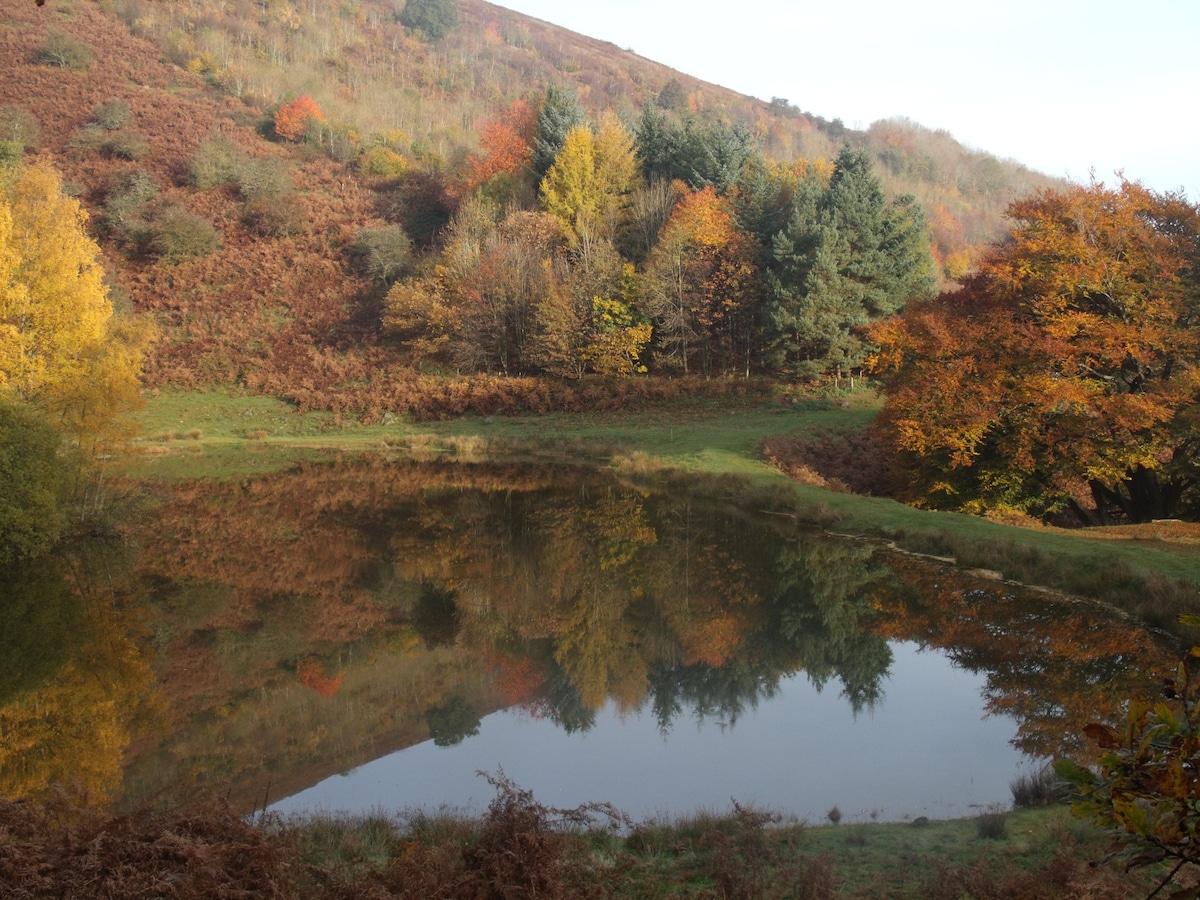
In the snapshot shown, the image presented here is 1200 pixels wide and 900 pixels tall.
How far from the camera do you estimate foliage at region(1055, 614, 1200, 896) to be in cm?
209

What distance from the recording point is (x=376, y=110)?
8875 cm

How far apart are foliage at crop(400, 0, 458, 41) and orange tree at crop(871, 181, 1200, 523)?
12524cm

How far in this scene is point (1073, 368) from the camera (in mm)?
20234

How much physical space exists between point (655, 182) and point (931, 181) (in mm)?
66486

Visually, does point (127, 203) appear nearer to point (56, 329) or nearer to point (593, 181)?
point (593, 181)

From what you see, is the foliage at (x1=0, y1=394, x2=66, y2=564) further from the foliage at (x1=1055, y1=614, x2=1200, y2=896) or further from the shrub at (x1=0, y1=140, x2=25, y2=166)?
the shrub at (x1=0, y1=140, x2=25, y2=166)

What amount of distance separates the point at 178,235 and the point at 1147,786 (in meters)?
61.0


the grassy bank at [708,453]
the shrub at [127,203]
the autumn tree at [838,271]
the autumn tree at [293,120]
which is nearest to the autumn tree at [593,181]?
the autumn tree at [838,271]

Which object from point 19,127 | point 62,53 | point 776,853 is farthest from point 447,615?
A: point 62,53

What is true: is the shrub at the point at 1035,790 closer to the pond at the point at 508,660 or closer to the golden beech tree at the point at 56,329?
the pond at the point at 508,660

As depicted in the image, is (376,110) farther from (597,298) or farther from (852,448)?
(852,448)

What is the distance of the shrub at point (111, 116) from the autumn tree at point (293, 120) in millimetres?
11549

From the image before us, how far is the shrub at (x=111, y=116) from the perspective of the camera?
63188 mm

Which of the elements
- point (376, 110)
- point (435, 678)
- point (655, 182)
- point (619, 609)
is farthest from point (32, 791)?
point (376, 110)
